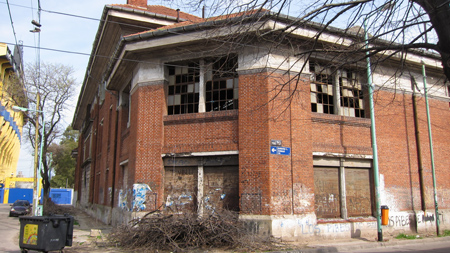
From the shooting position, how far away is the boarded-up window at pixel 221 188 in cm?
1317

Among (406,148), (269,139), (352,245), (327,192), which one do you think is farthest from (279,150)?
(406,148)

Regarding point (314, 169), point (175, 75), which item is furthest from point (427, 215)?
point (175, 75)

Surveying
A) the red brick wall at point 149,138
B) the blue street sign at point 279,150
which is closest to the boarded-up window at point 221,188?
the blue street sign at point 279,150

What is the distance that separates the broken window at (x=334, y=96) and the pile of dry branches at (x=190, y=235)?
5989 mm

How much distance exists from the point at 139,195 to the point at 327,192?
281 inches

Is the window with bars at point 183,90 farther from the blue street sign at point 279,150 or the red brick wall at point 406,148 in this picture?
the red brick wall at point 406,148

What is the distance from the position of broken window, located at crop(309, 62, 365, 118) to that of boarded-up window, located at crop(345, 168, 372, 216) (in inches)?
96.5

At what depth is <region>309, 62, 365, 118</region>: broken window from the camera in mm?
14539

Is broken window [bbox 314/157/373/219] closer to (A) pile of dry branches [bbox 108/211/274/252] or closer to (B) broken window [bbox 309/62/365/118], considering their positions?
(B) broken window [bbox 309/62/365/118]

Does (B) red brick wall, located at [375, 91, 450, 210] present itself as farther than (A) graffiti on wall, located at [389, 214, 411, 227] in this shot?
Yes

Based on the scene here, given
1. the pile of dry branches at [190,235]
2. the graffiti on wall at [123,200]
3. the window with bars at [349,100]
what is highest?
the window with bars at [349,100]

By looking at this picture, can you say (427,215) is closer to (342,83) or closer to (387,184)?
(387,184)

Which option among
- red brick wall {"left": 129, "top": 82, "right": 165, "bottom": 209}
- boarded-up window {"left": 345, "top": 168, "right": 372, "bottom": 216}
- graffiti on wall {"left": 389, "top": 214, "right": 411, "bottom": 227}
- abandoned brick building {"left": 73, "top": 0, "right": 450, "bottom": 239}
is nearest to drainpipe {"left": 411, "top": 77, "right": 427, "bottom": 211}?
abandoned brick building {"left": 73, "top": 0, "right": 450, "bottom": 239}

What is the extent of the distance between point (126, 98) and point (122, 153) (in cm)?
279
